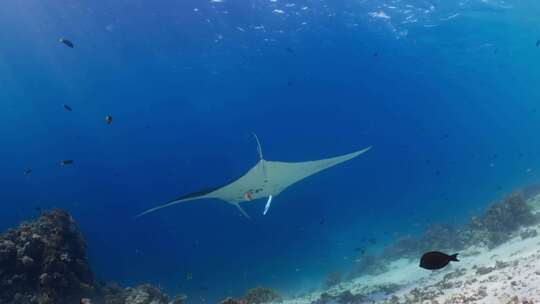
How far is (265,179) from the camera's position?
923 centimetres

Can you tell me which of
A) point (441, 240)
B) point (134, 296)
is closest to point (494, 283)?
point (134, 296)

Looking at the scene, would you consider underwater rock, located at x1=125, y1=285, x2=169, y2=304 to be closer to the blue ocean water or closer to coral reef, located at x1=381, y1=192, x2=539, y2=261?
the blue ocean water

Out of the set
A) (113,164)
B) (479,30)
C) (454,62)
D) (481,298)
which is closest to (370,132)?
(454,62)

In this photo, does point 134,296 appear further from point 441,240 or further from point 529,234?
point 441,240

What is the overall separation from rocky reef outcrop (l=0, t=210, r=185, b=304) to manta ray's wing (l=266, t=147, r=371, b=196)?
4.70 meters

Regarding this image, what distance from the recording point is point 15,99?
32.2 meters

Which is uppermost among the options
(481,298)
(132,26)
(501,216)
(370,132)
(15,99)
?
(370,132)

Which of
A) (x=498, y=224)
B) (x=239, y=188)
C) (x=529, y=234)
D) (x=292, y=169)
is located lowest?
(x=529, y=234)

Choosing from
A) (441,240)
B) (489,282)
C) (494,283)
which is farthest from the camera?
(441,240)

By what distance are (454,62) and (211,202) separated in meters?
30.5

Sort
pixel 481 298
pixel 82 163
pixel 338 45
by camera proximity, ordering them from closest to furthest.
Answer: pixel 481 298
pixel 338 45
pixel 82 163

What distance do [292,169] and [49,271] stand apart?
6.75 metres

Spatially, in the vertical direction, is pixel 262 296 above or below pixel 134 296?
above

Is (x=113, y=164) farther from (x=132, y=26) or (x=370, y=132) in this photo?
(x=370, y=132)
